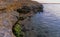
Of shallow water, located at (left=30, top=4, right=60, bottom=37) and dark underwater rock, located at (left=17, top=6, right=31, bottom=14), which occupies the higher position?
dark underwater rock, located at (left=17, top=6, right=31, bottom=14)

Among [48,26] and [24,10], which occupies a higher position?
[24,10]

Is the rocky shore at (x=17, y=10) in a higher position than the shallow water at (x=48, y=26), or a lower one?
higher

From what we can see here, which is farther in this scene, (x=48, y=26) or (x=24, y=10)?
(x=24, y=10)

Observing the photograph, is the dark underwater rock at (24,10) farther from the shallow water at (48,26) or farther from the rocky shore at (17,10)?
the shallow water at (48,26)

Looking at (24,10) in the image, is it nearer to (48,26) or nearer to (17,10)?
(17,10)

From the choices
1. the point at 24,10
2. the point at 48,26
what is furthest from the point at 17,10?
the point at 48,26

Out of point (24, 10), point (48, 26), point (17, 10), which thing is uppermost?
point (17, 10)

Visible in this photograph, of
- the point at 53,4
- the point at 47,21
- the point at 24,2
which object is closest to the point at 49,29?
the point at 47,21

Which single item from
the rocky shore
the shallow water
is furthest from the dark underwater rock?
the shallow water

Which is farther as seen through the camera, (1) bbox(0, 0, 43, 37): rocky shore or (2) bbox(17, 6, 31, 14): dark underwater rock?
(2) bbox(17, 6, 31, 14): dark underwater rock

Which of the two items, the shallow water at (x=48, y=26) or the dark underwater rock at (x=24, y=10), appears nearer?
the shallow water at (x=48, y=26)

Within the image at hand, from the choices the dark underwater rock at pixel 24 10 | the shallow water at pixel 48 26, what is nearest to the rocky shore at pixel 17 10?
the dark underwater rock at pixel 24 10

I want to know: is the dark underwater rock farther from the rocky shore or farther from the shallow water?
the shallow water

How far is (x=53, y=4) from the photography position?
10453 mm
